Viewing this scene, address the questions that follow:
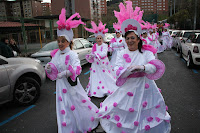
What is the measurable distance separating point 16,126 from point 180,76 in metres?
6.23

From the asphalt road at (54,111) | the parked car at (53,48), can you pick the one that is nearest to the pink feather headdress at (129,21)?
the asphalt road at (54,111)

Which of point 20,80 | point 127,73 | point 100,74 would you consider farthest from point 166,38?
point 127,73

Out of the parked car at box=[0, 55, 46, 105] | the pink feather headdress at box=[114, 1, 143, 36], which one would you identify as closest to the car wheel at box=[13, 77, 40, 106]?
the parked car at box=[0, 55, 46, 105]

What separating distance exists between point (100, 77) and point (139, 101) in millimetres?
2885

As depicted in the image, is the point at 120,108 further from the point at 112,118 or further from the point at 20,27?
the point at 20,27

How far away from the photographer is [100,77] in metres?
5.57

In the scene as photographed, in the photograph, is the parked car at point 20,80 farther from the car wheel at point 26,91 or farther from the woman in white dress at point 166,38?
the woman in white dress at point 166,38

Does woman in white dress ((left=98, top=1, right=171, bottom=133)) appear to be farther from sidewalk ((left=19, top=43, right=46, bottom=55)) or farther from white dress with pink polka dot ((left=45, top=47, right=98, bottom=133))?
sidewalk ((left=19, top=43, right=46, bottom=55))

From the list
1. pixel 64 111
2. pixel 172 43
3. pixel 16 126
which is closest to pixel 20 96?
pixel 16 126

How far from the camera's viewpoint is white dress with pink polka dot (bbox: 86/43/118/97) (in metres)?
5.41

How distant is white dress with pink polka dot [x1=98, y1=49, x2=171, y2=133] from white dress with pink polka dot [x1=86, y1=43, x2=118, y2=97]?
2456 mm

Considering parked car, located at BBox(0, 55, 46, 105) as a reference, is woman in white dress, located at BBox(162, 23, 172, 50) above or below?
above

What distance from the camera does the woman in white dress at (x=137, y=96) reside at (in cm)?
272

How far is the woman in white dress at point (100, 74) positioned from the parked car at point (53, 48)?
8.60 ft
